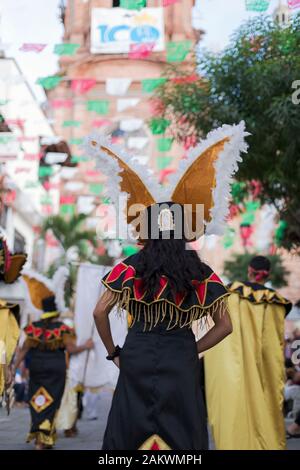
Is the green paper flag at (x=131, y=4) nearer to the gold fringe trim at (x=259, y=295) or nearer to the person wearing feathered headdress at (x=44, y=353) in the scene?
the person wearing feathered headdress at (x=44, y=353)

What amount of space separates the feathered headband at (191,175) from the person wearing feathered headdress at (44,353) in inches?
175

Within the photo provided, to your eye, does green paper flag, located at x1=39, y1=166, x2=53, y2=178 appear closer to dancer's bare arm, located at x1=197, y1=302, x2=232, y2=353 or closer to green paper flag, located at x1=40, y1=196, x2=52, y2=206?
green paper flag, located at x1=40, y1=196, x2=52, y2=206

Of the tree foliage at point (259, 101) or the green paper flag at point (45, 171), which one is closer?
the tree foliage at point (259, 101)

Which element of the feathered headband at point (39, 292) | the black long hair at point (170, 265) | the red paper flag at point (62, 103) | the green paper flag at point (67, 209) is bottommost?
the black long hair at point (170, 265)

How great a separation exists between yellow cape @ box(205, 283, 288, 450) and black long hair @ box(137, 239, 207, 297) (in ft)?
8.57

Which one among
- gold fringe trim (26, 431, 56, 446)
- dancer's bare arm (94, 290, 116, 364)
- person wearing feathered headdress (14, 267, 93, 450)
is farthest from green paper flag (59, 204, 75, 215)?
dancer's bare arm (94, 290, 116, 364)

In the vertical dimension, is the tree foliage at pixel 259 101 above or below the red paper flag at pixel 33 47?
below

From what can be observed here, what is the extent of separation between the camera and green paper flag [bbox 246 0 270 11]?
476 inches

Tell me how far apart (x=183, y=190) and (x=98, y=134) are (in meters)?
0.60

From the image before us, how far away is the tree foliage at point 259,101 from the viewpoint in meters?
10.4

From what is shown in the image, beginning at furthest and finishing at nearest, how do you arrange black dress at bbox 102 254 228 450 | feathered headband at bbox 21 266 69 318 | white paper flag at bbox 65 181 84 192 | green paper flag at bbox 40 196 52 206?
white paper flag at bbox 65 181 84 192, green paper flag at bbox 40 196 52 206, feathered headband at bbox 21 266 69 318, black dress at bbox 102 254 228 450

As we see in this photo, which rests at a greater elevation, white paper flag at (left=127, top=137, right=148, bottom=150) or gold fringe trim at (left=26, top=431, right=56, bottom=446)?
white paper flag at (left=127, top=137, right=148, bottom=150)

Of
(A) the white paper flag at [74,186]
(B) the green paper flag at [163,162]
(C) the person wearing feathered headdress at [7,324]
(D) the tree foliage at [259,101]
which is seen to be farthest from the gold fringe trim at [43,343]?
(A) the white paper flag at [74,186]

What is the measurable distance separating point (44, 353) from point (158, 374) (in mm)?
5175
